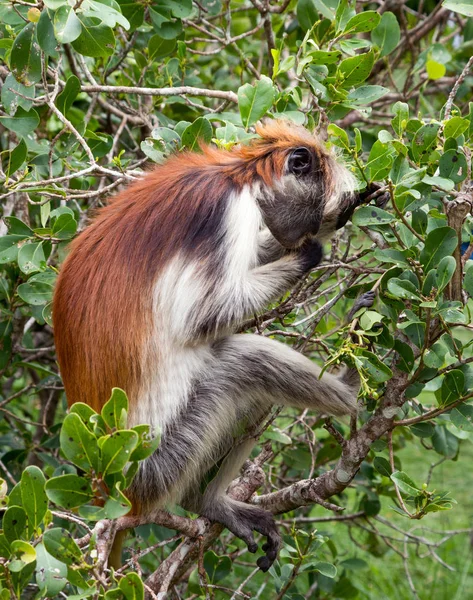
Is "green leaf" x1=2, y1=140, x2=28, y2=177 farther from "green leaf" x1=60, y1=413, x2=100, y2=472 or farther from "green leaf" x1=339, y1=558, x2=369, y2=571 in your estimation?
"green leaf" x1=339, y1=558, x2=369, y2=571

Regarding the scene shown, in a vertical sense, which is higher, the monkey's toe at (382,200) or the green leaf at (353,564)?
the monkey's toe at (382,200)

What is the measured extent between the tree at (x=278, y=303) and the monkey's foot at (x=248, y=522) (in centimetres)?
7

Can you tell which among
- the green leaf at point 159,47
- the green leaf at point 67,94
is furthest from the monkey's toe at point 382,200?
the green leaf at point 159,47

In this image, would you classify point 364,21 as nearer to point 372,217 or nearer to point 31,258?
point 372,217

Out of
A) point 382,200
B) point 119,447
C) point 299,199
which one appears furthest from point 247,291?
point 119,447

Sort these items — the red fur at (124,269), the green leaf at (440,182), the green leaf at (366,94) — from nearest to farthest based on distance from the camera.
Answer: the green leaf at (440,182) < the red fur at (124,269) < the green leaf at (366,94)

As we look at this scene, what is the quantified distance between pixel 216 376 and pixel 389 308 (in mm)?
909

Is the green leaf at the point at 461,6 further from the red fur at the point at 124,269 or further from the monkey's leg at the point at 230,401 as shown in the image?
the monkey's leg at the point at 230,401

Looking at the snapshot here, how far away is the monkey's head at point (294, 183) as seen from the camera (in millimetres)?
3902

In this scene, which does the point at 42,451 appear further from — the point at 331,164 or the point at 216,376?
the point at 331,164

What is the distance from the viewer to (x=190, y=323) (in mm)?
3633

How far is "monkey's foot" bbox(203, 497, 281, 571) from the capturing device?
3.83 metres

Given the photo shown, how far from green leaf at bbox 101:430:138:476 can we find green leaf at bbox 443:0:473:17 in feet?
6.59

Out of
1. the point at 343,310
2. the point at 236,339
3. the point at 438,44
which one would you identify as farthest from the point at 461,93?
the point at 236,339
